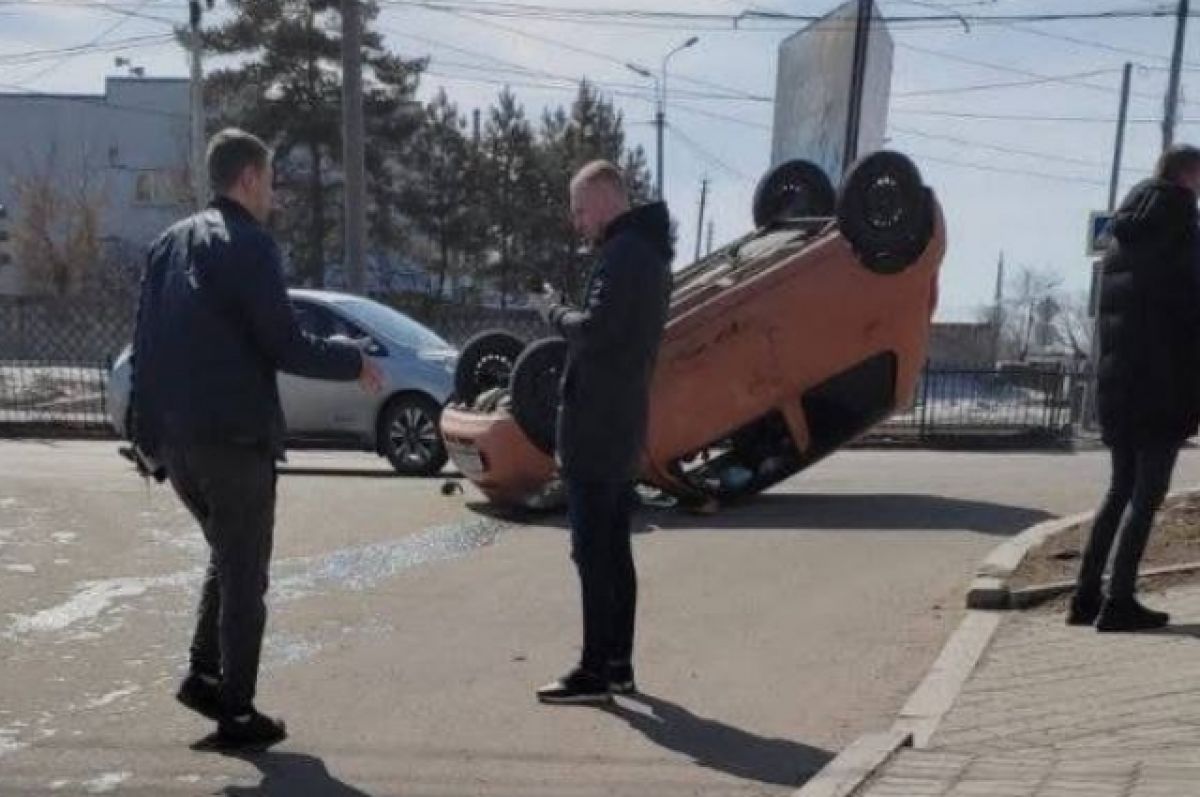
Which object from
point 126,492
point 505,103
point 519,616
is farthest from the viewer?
point 505,103

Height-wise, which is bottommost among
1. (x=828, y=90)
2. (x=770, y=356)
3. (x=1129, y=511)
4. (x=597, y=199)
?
(x=1129, y=511)

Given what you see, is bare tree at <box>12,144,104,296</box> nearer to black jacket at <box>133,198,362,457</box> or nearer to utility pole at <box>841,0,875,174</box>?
utility pole at <box>841,0,875,174</box>

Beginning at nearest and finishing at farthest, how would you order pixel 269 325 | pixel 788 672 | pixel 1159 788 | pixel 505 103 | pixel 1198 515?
1. pixel 1159 788
2. pixel 269 325
3. pixel 788 672
4. pixel 1198 515
5. pixel 505 103

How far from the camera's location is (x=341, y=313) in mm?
13672

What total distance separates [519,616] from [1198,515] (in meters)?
4.42

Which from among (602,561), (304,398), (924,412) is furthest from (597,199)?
(924,412)

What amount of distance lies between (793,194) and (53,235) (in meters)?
52.3

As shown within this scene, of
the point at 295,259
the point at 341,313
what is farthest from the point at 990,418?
the point at 295,259

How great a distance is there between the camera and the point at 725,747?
500 cm

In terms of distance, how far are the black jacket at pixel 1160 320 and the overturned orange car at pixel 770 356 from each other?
385 cm

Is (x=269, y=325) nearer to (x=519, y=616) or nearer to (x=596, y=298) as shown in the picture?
(x=596, y=298)

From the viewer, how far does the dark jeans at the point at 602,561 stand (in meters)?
5.39

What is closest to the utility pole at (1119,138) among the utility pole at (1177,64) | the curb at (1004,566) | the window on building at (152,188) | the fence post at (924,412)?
the utility pole at (1177,64)

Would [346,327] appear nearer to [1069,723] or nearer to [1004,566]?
[1004,566]
